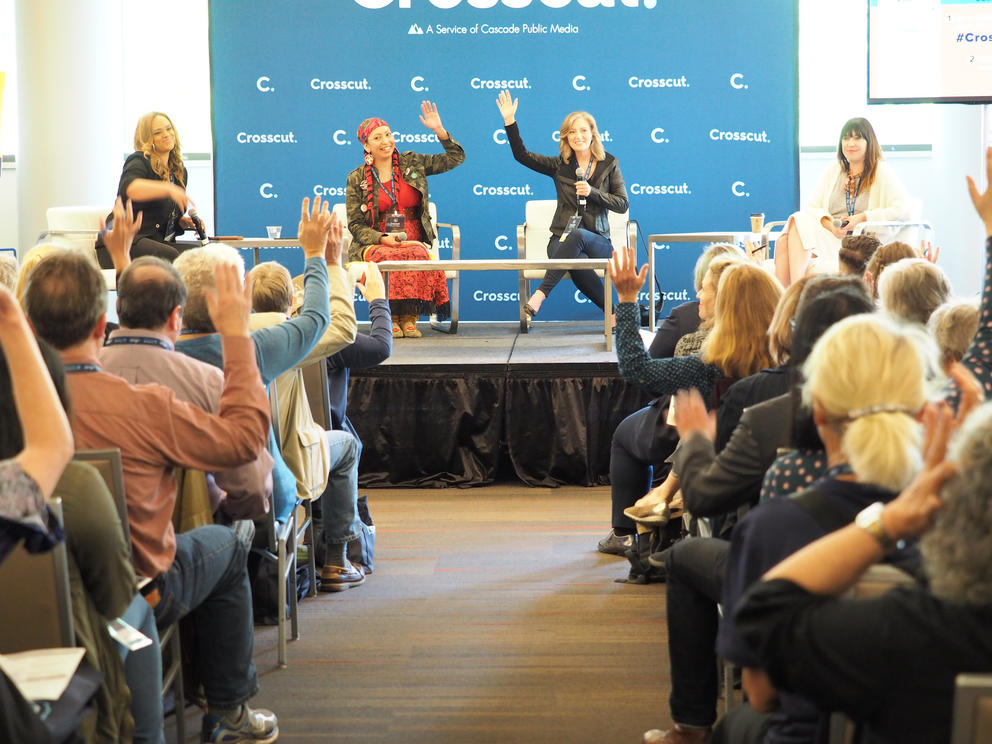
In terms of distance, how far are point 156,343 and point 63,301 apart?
330mm

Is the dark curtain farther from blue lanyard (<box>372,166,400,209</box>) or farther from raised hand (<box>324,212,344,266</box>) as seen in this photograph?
raised hand (<box>324,212,344,266</box>)

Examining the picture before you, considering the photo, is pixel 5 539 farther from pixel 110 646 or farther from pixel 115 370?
pixel 115 370

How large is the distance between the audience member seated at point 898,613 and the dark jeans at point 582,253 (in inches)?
210

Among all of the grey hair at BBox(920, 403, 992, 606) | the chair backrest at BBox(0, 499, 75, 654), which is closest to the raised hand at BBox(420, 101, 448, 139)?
the chair backrest at BBox(0, 499, 75, 654)

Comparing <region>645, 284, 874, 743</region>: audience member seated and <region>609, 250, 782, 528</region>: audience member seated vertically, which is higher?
<region>609, 250, 782, 528</region>: audience member seated

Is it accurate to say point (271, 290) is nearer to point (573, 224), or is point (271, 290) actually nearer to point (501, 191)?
point (573, 224)

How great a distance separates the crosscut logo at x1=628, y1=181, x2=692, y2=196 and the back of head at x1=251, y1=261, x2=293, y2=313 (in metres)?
5.36

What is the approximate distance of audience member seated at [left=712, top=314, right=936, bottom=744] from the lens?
142 centimetres

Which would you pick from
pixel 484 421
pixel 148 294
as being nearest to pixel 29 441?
pixel 148 294

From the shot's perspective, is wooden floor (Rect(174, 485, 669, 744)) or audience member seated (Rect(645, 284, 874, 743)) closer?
audience member seated (Rect(645, 284, 874, 743))

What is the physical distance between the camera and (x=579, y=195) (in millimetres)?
6457

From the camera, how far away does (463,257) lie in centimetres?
838

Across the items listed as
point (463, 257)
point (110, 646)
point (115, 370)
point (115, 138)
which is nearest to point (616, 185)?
point (463, 257)

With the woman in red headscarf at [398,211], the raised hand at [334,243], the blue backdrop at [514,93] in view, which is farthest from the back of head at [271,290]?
the blue backdrop at [514,93]
